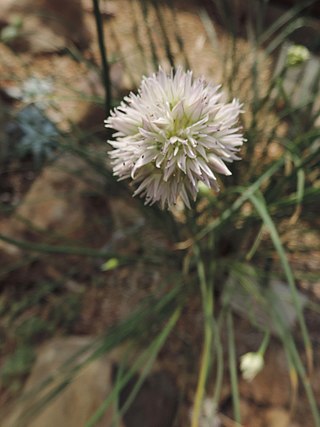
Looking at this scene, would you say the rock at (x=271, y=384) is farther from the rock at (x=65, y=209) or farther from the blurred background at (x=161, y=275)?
the rock at (x=65, y=209)

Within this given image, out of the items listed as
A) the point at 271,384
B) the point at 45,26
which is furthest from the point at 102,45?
the point at 45,26

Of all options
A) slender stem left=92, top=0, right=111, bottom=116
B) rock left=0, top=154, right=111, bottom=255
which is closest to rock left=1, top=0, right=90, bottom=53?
rock left=0, top=154, right=111, bottom=255

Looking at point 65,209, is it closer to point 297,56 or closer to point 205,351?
point 205,351

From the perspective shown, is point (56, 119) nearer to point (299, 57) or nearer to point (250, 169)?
point (250, 169)

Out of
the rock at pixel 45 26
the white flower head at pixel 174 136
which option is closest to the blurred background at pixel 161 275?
the white flower head at pixel 174 136

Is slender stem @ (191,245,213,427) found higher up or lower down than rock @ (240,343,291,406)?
higher up

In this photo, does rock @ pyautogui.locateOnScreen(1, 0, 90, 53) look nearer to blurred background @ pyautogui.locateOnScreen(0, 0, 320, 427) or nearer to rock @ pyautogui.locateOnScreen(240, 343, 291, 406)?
blurred background @ pyautogui.locateOnScreen(0, 0, 320, 427)
